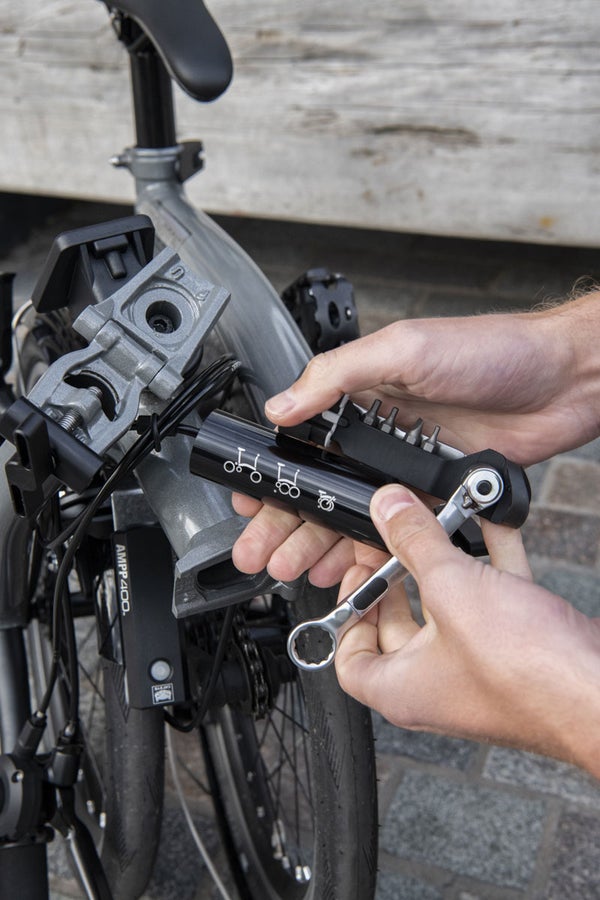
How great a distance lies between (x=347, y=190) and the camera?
3500 mm

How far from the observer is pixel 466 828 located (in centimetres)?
174

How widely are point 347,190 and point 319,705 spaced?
2626mm

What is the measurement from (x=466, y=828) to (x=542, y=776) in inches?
7.4

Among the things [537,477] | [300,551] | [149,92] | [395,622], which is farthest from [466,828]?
[149,92]

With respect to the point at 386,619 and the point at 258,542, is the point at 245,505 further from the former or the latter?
the point at 386,619

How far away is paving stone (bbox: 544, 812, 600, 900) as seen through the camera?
63.5 inches

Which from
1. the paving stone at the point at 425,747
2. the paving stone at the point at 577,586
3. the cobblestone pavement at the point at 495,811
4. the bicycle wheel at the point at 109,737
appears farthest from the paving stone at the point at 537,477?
the bicycle wheel at the point at 109,737

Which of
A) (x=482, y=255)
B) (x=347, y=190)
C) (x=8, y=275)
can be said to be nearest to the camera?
(x=8, y=275)

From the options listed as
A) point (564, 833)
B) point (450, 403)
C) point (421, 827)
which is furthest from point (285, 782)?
point (450, 403)

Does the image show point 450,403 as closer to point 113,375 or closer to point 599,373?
point 599,373

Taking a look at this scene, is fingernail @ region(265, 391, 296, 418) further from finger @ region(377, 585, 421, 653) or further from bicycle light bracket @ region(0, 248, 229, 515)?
finger @ region(377, 585, 421, 653)

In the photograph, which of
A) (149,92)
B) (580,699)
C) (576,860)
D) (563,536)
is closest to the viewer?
(580,699)

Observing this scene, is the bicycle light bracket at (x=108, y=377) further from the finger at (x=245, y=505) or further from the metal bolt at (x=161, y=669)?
the metal bolt at (x=161, y=669)

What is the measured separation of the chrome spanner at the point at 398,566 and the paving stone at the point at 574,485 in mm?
1694
